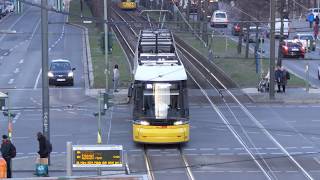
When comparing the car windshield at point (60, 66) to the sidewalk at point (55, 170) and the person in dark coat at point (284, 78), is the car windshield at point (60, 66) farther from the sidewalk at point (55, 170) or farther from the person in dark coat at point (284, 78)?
the sidewalk at point (55, 170)

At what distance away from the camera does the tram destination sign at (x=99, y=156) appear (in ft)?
84.7

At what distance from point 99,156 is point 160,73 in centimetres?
728

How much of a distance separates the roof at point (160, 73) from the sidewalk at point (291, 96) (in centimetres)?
1330

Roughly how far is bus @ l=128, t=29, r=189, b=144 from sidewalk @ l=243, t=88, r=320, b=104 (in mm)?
13547

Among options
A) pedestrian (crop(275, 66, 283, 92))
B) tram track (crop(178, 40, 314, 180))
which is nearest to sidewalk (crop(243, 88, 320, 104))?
pedestrian (crop(275, 66, 283, 92))

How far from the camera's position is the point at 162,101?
3189cm

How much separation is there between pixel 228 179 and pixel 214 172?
1235mm

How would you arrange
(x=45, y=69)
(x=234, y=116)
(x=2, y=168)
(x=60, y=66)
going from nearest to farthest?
(x=2, y=168) < (x=45, y=69) < (x=234, y=116) < (x=60, y=66)

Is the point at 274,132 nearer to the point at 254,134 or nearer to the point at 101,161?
the point at 254,134

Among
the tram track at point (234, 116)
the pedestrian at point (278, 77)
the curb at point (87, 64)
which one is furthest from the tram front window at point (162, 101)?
the pedestrian at point (278, 77)

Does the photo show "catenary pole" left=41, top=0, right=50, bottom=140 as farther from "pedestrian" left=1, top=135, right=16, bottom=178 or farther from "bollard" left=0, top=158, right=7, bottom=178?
"bollard" left=0, top=158, right=7, bottom=178

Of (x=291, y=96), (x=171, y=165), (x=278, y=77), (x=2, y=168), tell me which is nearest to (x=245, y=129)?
(x=171, y=165)

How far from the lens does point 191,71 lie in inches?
2245

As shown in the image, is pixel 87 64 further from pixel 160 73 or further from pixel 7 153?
pixel 7 153
